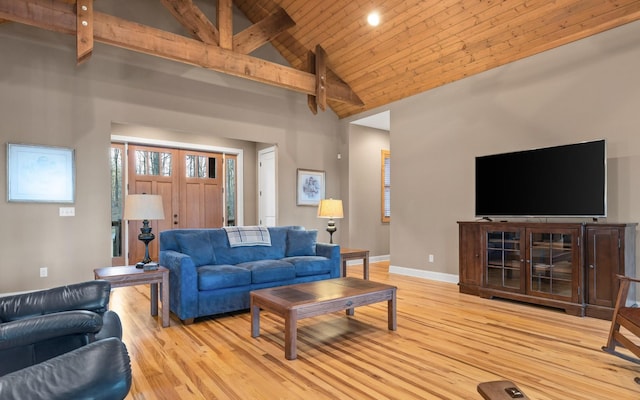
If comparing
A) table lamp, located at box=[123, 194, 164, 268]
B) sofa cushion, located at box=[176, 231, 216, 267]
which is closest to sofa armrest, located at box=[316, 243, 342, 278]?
sofa cushion, located at box=[176, 231, 216, 267]

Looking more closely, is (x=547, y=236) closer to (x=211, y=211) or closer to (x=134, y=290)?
(x=134, y=290)

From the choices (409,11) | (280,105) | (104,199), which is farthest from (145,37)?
(409,11)

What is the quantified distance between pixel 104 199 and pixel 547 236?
18.0 ft

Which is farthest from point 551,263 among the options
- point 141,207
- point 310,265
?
point 141,207

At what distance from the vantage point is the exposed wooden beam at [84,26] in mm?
3820

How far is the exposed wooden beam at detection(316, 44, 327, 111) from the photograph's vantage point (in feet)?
19.1

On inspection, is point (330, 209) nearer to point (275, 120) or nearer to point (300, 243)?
point (300, 243)

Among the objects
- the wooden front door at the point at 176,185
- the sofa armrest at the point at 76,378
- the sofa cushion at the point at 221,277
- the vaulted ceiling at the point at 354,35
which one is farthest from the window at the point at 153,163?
the sofa armrest at the point at 76,378

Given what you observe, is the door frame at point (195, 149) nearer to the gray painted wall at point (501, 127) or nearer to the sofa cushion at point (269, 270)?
the gray painted wall at point (501, 127)

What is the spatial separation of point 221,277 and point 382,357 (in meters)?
1.76

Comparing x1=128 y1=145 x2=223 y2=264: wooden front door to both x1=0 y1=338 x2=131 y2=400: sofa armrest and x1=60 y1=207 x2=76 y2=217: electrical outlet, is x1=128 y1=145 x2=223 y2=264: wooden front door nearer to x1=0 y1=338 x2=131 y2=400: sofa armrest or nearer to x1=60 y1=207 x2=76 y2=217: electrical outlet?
x1=60 y1=207 x2=76 y2=217: electrical outlet

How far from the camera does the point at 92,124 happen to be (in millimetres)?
4785

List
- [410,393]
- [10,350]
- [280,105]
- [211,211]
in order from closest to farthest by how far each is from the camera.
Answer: [10,350], [410,393], [280,105], [211,211]

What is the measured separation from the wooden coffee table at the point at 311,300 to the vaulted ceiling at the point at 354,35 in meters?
3.31
